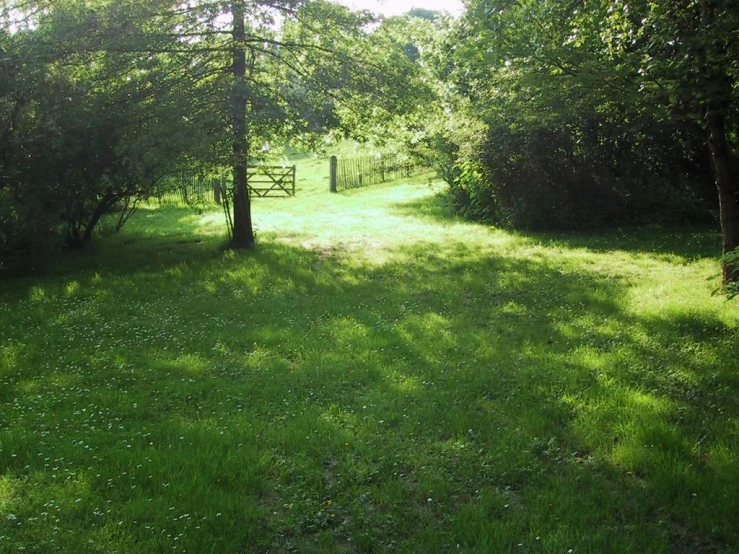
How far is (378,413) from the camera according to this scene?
5.50 m

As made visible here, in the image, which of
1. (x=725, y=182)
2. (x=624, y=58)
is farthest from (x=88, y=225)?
(x=725, y=182)

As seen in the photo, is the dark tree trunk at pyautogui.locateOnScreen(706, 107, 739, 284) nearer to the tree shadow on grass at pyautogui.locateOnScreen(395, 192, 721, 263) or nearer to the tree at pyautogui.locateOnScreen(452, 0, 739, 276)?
the tree at pyautogui.locateOnScreen(452, 0, 739, 276)

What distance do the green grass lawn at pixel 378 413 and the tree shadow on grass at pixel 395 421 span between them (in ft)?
0.08

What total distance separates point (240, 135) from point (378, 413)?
881 cm

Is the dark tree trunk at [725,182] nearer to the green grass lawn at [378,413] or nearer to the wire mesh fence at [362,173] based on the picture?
the green grass lawn at [378,413]

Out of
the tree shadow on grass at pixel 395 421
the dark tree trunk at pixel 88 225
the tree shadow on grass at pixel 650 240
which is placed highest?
the dark tree trunk at pixel 88 225

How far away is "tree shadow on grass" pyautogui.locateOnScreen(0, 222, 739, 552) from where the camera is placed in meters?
3.83

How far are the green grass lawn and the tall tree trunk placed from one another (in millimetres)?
3277

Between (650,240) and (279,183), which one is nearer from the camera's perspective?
(650,240)

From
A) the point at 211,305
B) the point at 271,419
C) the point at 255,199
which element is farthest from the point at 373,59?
the point at 255,199

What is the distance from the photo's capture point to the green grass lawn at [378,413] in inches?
150

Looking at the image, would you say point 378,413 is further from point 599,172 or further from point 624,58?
point 599,172

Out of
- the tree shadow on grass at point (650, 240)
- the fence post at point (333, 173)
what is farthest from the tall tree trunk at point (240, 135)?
the fence post at point (333, 173)

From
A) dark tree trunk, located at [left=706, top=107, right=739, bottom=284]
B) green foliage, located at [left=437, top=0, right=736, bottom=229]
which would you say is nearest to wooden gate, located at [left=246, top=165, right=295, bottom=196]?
green foliage, located at [left=437, top=0, right=736, bottom=229]
